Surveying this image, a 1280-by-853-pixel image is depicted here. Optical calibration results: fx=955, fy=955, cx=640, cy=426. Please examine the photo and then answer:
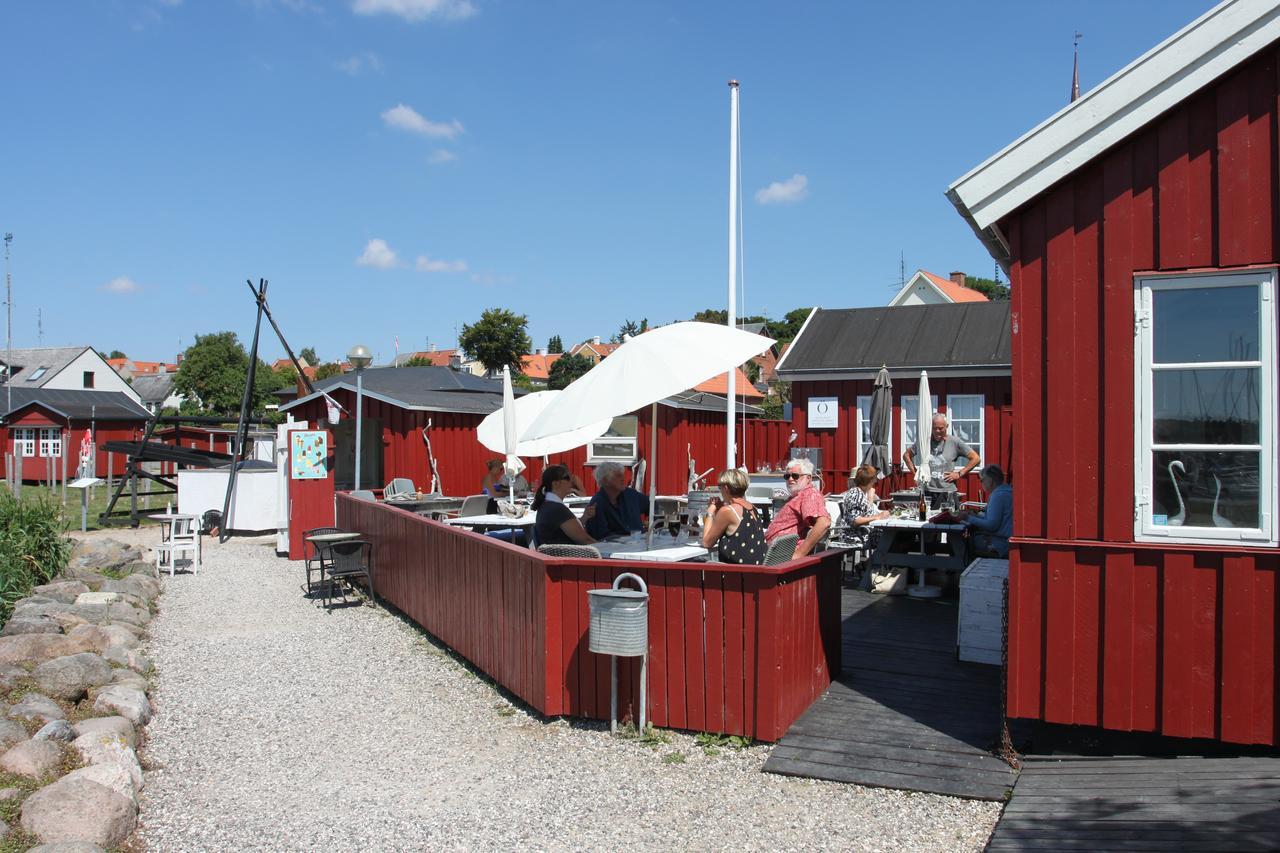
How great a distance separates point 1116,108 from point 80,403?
4511cm

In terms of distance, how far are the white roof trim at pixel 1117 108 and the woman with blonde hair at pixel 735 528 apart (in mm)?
2291

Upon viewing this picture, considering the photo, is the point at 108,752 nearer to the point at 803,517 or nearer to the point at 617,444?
the point at 803,517

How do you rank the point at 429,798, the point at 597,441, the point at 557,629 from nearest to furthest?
1. the point at 429,798
2. the point at 557,629
3. the point at 597,441

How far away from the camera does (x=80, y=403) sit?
41.2 m

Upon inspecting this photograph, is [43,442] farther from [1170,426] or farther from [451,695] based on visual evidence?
[1170,426]

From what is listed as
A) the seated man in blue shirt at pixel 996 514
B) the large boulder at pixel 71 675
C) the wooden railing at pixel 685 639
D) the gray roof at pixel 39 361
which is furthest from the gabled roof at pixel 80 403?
the seated man in blue shirt at pixel 996 514

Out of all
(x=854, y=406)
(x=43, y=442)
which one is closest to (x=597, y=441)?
(x=854, y=406)

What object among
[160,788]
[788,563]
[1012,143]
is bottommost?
[160,788]

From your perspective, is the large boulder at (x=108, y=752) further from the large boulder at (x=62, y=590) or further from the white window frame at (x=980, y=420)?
the white window frame at (x=980, y=420)

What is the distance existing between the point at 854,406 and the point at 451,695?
1096 centimetres

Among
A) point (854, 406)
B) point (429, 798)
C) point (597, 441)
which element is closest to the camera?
point (429, 798)

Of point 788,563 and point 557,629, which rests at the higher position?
point 788,563

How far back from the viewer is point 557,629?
6254 mm

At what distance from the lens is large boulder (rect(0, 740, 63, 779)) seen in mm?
5109
